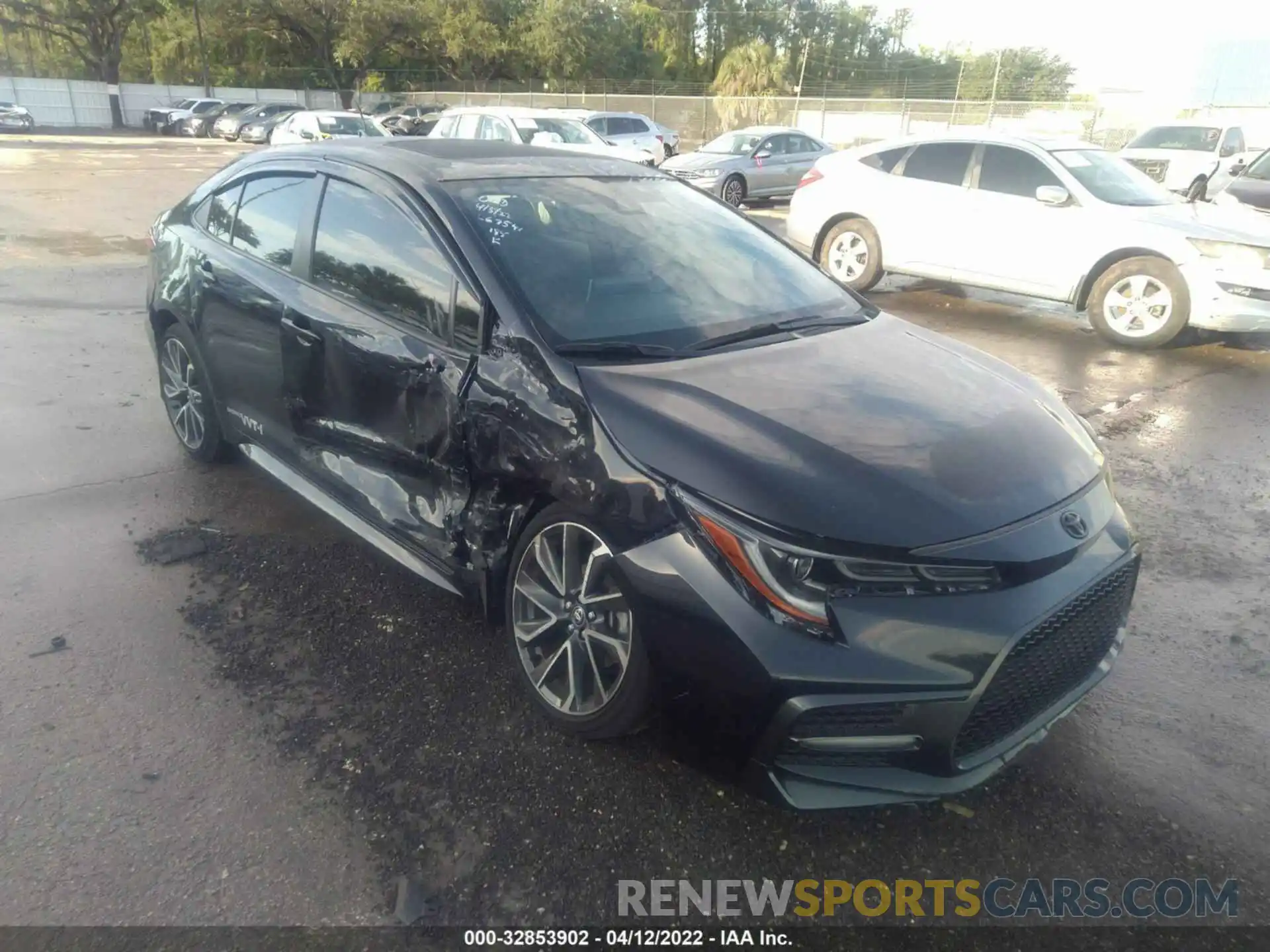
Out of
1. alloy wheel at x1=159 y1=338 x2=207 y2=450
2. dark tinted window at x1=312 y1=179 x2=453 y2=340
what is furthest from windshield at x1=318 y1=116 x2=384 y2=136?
dark tinted window at x1=312 y1=179 x2=453 y2=340

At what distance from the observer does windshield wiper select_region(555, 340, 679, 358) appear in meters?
Answer: 2.92

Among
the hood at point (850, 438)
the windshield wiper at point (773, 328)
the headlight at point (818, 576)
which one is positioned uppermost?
the windshield wiper at point (773, 328)

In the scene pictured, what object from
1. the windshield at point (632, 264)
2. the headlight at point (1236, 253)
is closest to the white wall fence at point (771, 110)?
the headlight at point (1236, 253)

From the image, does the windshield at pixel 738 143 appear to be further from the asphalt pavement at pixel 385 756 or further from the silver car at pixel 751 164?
the asphalt pavement at pixel 385 756

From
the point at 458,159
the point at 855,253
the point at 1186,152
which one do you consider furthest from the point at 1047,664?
the point at 1186,152

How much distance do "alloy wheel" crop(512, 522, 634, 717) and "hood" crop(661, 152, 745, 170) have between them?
15.9m

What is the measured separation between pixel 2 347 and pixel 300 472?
4639 mm

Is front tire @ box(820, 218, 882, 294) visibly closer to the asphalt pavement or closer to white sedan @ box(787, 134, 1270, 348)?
white sedan @ box(787, 134, 1270, 348)

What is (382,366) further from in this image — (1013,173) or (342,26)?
(342,26)

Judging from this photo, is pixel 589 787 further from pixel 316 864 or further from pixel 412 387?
pixel 412 387

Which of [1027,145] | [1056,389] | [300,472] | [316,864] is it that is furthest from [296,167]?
[1027,145]

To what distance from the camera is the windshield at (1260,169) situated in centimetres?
1077

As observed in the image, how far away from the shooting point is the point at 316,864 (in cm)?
241

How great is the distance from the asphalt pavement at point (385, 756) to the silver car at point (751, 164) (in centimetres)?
1426
